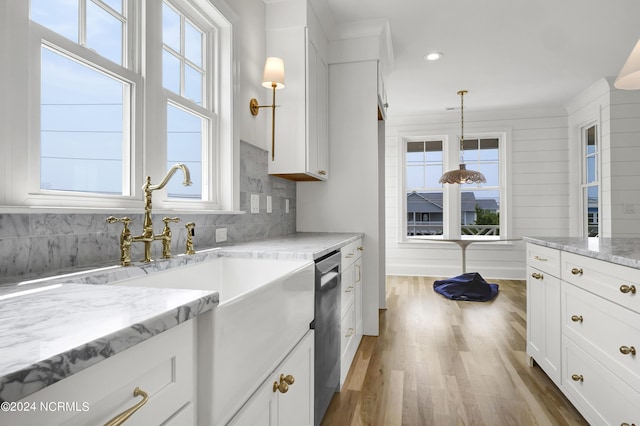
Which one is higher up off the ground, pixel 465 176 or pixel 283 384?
pixel 465 176

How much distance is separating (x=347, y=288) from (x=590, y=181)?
4.72 metres

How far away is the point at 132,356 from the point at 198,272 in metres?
0.99

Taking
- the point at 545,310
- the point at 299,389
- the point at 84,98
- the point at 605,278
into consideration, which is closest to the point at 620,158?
the point at 545,310

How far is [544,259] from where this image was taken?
2311 mm

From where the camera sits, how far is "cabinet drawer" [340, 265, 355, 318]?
2225 mm

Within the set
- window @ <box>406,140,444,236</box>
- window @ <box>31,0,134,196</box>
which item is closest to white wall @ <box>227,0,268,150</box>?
window @ <box>31,0,134,196</box>

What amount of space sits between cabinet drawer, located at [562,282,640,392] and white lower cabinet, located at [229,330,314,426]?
49.9 inches

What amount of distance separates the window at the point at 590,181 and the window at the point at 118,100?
5.24m

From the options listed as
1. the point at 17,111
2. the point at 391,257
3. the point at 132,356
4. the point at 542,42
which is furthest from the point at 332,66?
the point at 391,257

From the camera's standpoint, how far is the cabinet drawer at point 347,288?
7.30ft

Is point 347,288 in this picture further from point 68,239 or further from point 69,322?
point 69,322

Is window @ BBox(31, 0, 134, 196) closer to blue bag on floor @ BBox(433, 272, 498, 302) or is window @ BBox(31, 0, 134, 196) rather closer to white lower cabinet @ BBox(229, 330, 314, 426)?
white lower cabinet @ BBox(229, 330, 314, 426)

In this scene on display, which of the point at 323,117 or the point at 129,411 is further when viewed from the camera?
the point at 323,117

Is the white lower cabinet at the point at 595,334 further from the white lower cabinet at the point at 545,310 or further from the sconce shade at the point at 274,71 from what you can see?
the sconce shade at the point at 274,71
